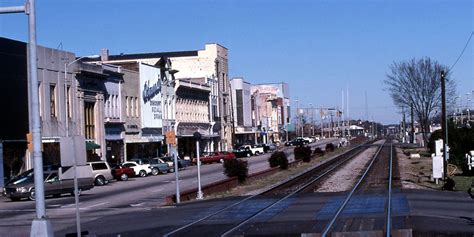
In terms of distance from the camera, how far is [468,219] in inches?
854

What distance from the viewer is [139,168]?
65.5 metres

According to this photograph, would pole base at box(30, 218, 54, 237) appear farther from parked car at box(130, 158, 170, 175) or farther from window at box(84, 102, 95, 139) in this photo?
parked car at box(130, 158, 170, 175)

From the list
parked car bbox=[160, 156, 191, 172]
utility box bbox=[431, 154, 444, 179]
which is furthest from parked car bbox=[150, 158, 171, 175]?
utility box bbox=[431, 154, 444, 179]

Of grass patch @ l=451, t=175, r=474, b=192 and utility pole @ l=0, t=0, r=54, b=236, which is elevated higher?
utility pole @ l=0, t=0, r=54, b=236

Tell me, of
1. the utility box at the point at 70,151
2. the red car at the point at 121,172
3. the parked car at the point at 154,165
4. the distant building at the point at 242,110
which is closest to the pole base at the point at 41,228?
the utility box at the point at 70,151

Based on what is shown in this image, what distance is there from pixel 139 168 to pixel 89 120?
19.1 ft

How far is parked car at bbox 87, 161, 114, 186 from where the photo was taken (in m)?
54.7

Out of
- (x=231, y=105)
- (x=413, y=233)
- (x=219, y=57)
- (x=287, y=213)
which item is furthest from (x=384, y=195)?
(x=231, y=105)

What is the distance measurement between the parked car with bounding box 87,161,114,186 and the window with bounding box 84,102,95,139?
9.92 m

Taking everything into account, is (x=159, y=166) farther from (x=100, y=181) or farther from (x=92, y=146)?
(x=100, y=181)

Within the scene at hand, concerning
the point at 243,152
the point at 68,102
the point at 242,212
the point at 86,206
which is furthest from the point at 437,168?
the point at 243,152

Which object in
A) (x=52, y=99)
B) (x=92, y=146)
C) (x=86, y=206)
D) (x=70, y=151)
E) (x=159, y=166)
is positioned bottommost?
(x=86, y=206)

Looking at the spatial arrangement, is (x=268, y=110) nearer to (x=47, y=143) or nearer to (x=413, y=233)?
(x=47, y=143)

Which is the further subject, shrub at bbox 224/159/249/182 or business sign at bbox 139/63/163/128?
business sign at bbox 139/63/163/128
